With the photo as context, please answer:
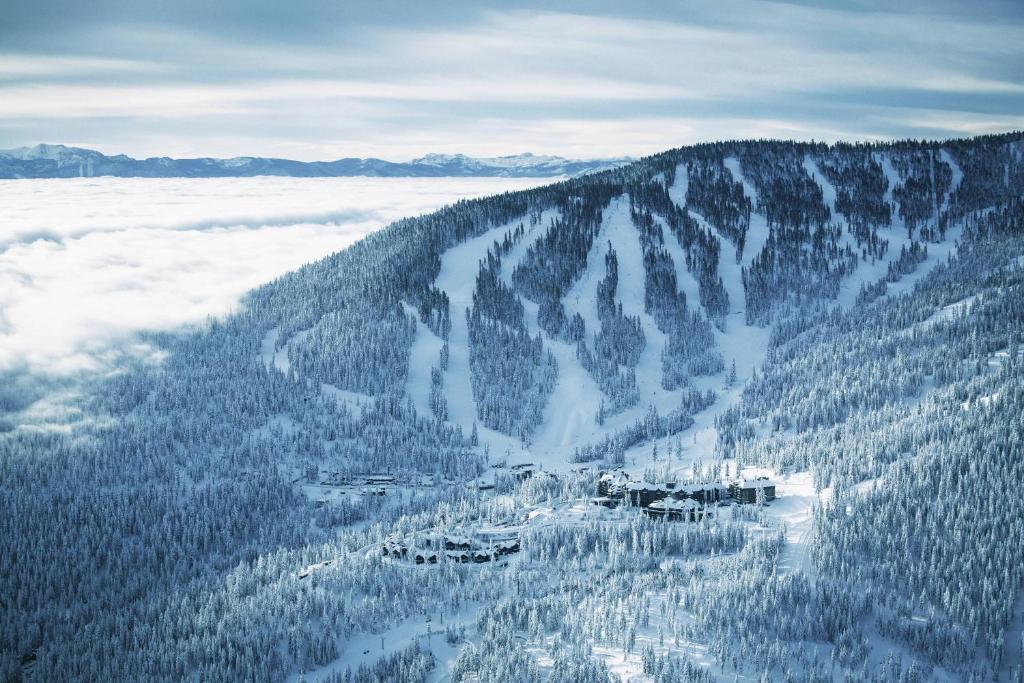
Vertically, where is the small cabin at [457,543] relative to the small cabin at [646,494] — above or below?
below

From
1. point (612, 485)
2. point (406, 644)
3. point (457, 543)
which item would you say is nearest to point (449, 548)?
point (457, 543)

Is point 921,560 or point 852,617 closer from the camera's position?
point 852,617

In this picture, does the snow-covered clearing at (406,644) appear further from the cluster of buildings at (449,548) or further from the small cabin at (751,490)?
the small cabin at (751,490)

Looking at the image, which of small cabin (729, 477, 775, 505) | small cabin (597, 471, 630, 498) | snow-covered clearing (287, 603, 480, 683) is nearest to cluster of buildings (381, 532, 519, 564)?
snow-covered clearing (287, 603, 480, 683)

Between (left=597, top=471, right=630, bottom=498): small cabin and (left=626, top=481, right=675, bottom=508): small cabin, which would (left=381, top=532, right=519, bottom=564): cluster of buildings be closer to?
(left=597, top=471, right=630, bottom=498): small cabin

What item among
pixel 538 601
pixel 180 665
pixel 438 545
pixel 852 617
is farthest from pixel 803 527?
pixel 180 665

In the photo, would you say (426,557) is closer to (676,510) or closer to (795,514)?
(676,510)

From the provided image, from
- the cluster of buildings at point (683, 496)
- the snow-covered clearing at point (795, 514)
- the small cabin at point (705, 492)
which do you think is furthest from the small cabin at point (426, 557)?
the snow-covered clearing at point (795, 514)

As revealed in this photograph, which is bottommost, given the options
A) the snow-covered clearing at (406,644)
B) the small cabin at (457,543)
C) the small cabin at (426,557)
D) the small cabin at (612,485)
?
the snow-covered clearing at (406,644)

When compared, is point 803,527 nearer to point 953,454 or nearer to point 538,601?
point 953,454
